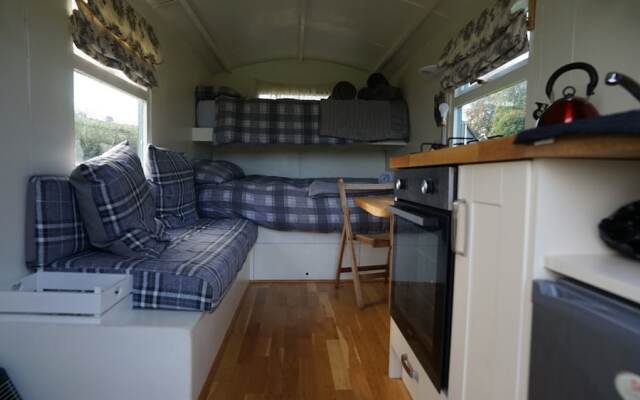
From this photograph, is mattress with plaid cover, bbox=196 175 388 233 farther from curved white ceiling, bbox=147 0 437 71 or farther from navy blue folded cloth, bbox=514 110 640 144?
navy blue folded cloth, bbox=514 110 640 144

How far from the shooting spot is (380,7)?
2.72 m

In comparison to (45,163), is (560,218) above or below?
below

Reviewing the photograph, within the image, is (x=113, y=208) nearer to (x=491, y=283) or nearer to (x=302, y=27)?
(x=491, y=283)

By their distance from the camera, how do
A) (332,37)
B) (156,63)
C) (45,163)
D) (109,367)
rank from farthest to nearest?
1. (332,37)
2. (156,63)
3. (45,163)
4. (109,367)

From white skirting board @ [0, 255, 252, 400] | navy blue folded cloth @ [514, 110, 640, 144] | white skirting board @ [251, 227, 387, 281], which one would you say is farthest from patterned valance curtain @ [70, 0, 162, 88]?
navy blue folded cloth @ [514, 110, 640, 144]

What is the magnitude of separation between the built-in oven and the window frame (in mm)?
1573

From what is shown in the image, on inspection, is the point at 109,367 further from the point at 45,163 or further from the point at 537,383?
the point at 537,383

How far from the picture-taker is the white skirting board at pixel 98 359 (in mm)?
1115

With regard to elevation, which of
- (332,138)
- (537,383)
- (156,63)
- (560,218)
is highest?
(156,63)

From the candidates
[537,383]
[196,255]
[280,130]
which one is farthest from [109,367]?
[280,130]

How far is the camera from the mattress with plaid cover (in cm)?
276

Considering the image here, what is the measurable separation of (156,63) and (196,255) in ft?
5.23

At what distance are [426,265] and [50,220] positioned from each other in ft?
4.55

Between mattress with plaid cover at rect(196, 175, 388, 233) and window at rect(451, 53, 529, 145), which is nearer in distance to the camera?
window at rect(451, 53, 529, 145)
